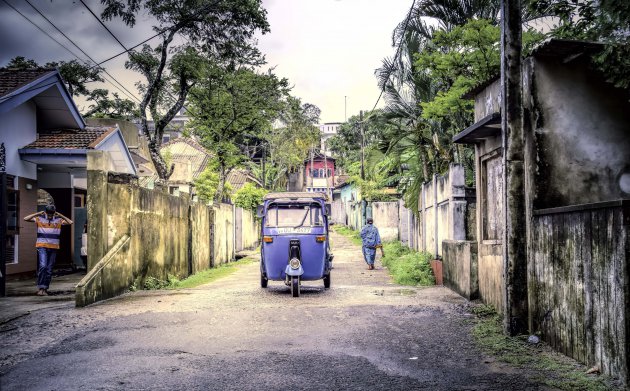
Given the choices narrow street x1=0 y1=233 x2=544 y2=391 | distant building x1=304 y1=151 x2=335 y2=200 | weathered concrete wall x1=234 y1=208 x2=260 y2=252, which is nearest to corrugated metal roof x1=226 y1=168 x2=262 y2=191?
distant building x1=304 y1=151 x2=335 y2=200

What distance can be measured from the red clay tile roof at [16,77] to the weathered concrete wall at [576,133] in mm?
12048

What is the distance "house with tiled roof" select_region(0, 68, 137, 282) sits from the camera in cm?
1505

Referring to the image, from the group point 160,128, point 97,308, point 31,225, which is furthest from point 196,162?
point 97,308

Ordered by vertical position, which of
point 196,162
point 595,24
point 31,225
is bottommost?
point 31,225

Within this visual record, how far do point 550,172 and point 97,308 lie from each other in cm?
739

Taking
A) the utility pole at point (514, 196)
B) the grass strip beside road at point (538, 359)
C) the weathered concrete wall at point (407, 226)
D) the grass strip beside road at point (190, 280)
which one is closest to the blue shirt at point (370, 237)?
the weathered concrete wall at point (407, 226)

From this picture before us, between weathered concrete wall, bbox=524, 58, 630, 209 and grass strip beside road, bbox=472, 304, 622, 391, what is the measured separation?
178 centimetres

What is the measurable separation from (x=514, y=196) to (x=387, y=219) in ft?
94.2

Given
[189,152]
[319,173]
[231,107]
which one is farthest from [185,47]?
[319,173]

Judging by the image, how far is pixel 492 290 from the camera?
9.89 m

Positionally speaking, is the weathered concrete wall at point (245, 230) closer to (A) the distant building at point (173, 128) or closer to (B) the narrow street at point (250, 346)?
(A) the distant building at point (173, 128)

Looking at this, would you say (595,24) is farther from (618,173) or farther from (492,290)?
(492,290)

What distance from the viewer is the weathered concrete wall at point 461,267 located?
11.0m

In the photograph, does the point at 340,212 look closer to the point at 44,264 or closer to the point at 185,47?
the point at 185,47
